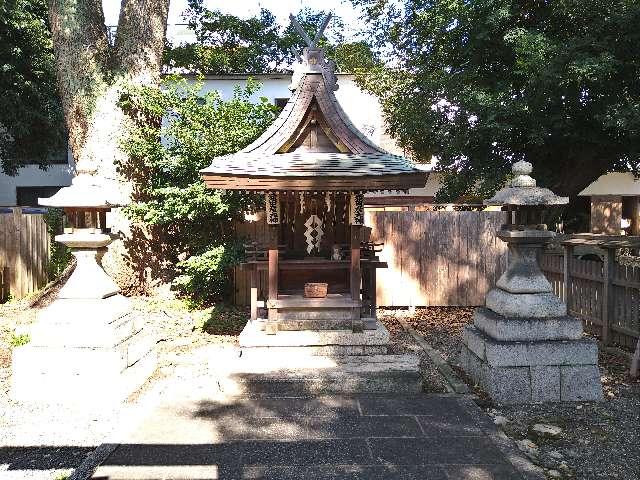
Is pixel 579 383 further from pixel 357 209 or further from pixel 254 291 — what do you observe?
pixel 254 291

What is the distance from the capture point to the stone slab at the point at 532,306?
239 inches

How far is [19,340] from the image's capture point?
8242mm

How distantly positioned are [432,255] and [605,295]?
3.99 m

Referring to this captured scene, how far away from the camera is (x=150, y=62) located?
11047 millimetres

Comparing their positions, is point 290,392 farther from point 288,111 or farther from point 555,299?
point 288,111

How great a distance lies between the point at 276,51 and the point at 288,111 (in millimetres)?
21882

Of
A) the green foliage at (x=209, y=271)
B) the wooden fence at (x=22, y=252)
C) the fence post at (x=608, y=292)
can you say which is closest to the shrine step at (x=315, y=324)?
the green foliage at (x=209, y=271)

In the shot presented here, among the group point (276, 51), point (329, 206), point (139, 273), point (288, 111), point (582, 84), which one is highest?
point (276, 51)

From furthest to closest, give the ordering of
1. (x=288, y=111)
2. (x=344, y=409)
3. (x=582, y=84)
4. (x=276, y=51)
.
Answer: (x=276, y=51) < (x=582, y=84) < (x=288, y=111) < (x=344, y=409)

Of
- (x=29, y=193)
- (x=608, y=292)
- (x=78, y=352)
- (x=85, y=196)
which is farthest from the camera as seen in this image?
(x=29, y=193)

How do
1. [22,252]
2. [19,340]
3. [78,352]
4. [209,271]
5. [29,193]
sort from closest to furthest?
[78,352] < [19,340] < [209,271] < [22,252] < [29,193]

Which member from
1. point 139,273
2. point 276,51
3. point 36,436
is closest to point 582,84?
point 139,273

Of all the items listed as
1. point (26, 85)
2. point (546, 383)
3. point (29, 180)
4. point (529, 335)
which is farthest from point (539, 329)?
A: point (29, 180)

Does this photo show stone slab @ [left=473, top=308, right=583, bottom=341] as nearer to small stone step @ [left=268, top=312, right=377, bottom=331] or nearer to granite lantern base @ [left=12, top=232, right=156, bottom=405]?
small stone step @ [left=268, top=312, right=377, bottom=331]
